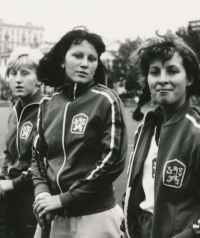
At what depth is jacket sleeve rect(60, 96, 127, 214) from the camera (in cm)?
251

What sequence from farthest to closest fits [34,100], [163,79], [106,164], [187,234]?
1. [34,100]
2. [106,164]
3. [163,79]
4. [187,234]

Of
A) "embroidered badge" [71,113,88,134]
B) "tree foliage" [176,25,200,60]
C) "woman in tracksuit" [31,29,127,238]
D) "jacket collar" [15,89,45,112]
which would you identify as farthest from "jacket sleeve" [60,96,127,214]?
"jacket collar" [15,89,45,112]

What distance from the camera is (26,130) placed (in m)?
3.19

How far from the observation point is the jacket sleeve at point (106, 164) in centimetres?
251

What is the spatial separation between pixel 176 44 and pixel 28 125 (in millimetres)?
1399

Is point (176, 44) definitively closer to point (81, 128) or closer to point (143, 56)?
point (143, 56)

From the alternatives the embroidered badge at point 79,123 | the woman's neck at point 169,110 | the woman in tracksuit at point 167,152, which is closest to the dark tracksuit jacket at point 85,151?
the embroidered badge at point 79,123

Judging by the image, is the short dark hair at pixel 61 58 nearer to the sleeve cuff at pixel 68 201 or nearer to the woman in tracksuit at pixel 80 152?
the woman in tracksuit at pixel 80 152

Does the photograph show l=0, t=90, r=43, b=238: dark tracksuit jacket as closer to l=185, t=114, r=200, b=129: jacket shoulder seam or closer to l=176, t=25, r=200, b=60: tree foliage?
l=176, t=25, r=200, b=60: tree foliage

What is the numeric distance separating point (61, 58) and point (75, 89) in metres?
0.31

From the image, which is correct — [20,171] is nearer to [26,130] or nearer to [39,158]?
[26,130]

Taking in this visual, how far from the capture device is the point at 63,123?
8.78 feet

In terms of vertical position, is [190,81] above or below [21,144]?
above

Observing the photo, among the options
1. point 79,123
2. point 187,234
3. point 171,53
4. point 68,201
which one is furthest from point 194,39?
point 187,234
